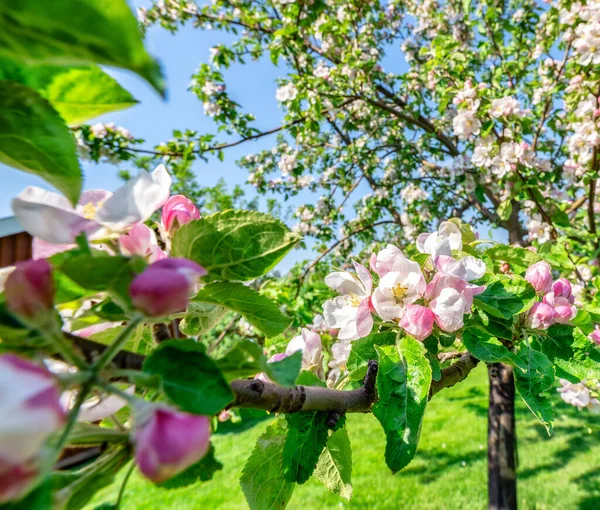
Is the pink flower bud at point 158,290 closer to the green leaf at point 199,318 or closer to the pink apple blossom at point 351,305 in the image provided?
the green leaf at point 199,318

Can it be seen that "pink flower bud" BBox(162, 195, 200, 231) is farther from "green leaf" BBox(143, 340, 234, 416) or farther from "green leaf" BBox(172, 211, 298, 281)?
"green leaf" BBox(143, 340, 234, 416)

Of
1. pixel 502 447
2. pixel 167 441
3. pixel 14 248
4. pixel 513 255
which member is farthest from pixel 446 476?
pixel 14 248

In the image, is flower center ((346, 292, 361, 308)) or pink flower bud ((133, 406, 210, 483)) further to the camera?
flower center ((346, 292, 361, 308))

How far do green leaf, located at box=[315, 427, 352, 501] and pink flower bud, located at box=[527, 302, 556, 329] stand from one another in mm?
481

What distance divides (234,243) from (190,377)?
0.17 metres

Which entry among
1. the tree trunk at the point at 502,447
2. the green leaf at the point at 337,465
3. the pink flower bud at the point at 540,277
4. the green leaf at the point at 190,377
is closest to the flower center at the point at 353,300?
the green leaf at the point at 337,465

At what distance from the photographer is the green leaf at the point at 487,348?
774 mm

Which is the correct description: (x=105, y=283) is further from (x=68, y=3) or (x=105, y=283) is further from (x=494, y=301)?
(x=494, y=301)

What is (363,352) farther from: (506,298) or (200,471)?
(200,471)

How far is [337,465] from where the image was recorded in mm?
767

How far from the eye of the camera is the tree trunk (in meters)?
3.20

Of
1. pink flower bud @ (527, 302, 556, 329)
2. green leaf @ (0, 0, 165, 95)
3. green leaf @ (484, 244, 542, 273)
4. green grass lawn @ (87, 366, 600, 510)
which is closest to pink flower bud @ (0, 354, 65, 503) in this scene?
green leaf @ (0, 0, 165, 95)

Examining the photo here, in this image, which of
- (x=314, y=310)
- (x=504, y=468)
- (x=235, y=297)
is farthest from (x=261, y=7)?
(x=235, y=297)

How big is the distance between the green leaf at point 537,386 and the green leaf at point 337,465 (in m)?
0.33
